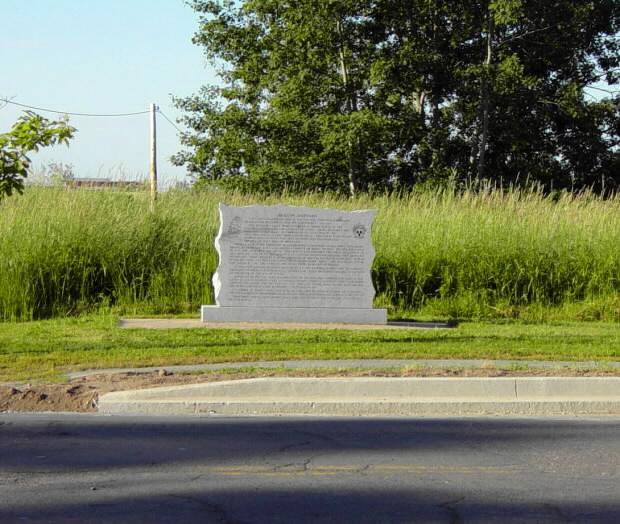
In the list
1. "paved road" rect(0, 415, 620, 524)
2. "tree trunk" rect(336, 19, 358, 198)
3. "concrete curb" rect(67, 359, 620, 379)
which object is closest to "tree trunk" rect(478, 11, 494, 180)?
"tree trunk" rect(336, 19, 358, 198)

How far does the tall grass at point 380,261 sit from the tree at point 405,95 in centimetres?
1237

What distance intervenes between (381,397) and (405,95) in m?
26.4

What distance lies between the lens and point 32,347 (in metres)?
13.5

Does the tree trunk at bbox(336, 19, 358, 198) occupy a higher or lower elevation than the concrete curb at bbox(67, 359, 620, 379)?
higher

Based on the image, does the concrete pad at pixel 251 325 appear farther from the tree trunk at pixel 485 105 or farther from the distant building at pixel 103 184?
the tree trunk at pixel 485 105

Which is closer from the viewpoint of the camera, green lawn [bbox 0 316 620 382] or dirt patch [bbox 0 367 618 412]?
dirt patch [bbox 0 367 618 412]

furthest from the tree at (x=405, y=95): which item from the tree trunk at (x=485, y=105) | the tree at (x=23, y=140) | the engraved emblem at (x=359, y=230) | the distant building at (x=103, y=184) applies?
the tree at (x=23, y=140)

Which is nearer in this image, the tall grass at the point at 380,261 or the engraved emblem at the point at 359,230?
the engraved emblem at the point at 359,230

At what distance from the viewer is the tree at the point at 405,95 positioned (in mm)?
33438

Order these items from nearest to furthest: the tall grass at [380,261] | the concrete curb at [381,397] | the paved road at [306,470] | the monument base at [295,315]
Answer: the paved road at [306,470] < the concrete curb at [381,397] < the monument base at [295,315] < the tall grass at [380,261]

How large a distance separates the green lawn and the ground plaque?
1262 mm

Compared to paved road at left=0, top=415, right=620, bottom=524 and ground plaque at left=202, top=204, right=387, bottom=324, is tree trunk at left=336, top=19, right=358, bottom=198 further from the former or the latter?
paved road at left=0, top=415, right=620, bottom=524

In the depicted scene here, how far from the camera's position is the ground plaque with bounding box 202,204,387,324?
16.6 m

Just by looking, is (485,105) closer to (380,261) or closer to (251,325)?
(380,261)
